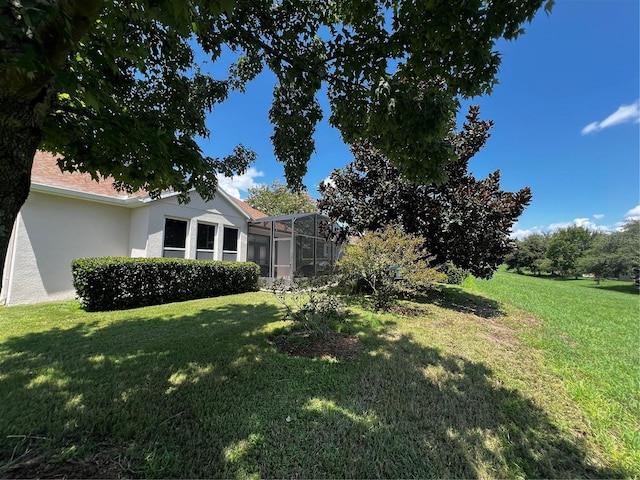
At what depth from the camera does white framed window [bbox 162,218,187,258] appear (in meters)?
11.1

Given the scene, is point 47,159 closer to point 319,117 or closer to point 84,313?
point 84,313

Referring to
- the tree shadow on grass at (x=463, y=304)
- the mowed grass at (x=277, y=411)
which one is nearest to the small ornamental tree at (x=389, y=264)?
the tree shadow on grass at (x=463, y=304)

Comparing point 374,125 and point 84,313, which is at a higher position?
point 374,125

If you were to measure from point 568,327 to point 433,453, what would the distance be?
786cm

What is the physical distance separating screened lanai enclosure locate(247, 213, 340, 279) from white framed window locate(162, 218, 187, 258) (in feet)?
11.6

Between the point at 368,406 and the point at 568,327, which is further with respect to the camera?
the point at 568,327

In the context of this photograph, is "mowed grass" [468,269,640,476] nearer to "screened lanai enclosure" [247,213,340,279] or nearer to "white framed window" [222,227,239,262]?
"screened lanai enclosure" [247,213,340,279]

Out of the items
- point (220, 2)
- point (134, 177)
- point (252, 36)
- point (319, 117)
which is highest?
point (252, 36)

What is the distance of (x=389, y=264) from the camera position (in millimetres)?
7344

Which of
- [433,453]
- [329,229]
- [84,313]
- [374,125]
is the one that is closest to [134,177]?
[374,125]

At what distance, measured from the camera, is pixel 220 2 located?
1880 millimetres

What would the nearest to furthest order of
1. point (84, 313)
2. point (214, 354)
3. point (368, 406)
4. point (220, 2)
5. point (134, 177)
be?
1. point (220, 2)
2. point (368, 406)
3. point (134, 177)
4. point (214, 354)
5. point (84, 313)

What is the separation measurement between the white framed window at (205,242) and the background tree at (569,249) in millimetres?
48669

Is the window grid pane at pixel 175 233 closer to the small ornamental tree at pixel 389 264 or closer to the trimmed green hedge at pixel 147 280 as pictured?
the trimmed green hedge at pixel 147 280
